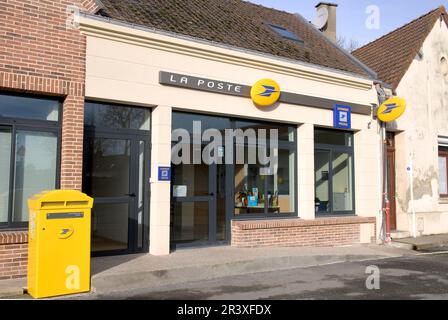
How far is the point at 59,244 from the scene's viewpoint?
6059 mm

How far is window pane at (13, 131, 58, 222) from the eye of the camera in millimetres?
7418

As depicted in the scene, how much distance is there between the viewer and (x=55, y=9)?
7.75 m

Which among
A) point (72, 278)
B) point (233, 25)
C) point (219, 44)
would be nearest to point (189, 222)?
point (72, 278)

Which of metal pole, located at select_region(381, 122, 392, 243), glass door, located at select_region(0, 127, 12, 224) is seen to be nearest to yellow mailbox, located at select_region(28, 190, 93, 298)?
glass door, located at select_region(0, 127, 12, 224)

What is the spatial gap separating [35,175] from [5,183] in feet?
1.63

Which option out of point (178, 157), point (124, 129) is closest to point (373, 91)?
point (178, 157)

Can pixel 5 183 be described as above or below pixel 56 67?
below

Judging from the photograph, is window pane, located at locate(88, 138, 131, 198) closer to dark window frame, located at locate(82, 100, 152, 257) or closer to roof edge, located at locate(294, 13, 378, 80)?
dark window frame, located at locate(82, 100, 152, 257)

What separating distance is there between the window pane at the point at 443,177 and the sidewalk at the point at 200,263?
16.4 feet

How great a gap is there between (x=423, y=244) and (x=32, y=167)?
30.9ft

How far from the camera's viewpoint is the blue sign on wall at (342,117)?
11.5m

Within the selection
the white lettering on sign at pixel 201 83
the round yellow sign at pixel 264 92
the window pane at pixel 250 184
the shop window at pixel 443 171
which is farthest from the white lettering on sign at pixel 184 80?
the shop window at pixel 443 171
